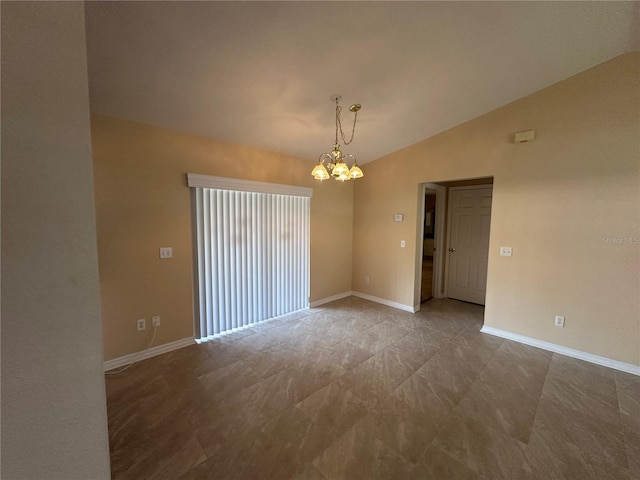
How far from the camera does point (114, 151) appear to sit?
101 inches

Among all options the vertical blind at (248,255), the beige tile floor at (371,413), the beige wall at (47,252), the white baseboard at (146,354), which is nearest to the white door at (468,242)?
the beige tile floor at (371,413)

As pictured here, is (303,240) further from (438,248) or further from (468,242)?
(468,242)

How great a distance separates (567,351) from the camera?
3.02 metres

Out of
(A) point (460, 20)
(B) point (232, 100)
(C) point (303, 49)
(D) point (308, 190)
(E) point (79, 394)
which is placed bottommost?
(E) point (79, 394)

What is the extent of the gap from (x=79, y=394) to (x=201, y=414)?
1.60 metres

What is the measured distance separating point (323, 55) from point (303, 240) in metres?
2.76

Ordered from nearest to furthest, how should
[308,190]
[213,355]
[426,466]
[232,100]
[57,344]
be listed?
[57,344]
[426,466]
[232,100]
[213,355]
[308,190]

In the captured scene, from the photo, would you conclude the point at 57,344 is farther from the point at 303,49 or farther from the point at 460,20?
the point at 460,20

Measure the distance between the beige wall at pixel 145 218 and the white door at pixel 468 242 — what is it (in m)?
3.89

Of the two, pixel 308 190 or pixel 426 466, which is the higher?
pixel 308 190

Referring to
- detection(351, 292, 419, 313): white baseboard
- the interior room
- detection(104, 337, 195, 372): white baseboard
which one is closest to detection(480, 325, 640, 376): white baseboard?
the interior room

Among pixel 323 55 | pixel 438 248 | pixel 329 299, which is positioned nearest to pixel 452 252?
pixel 438 248

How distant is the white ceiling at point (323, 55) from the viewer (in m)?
1.75

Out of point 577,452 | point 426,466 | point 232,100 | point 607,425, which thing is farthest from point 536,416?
point 232,100
